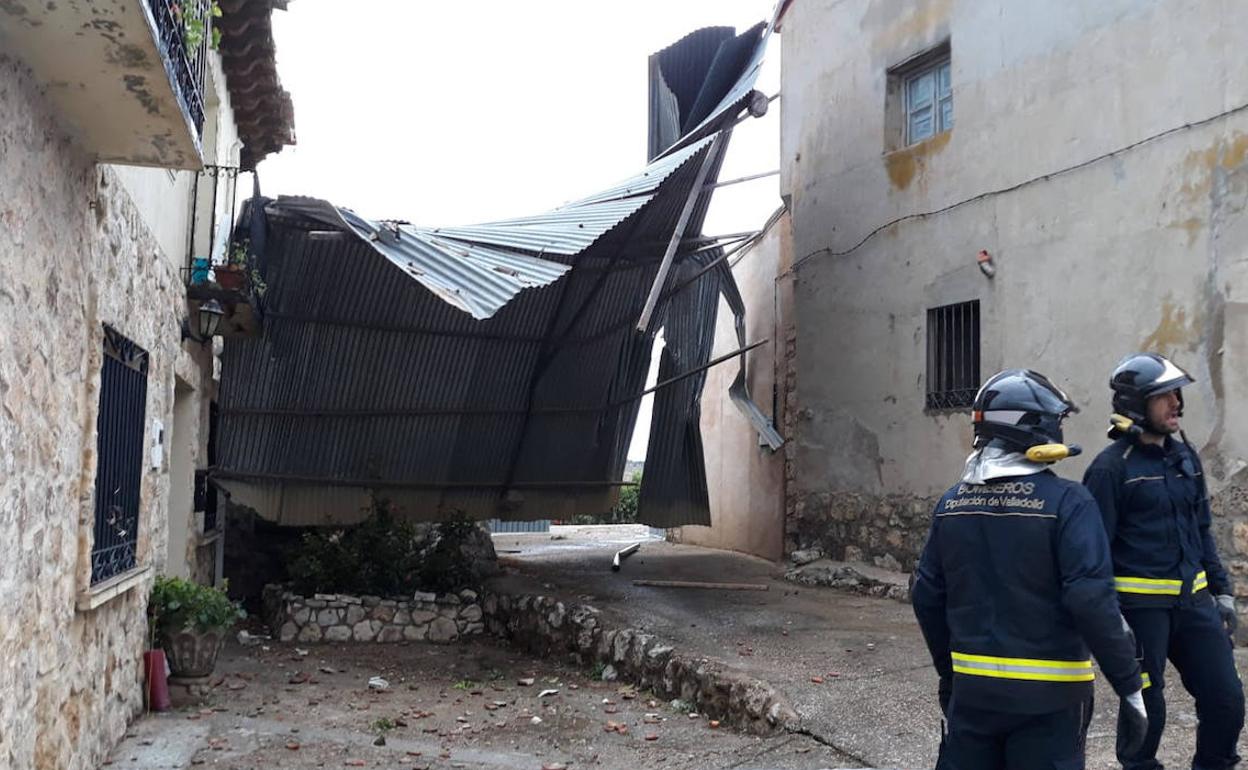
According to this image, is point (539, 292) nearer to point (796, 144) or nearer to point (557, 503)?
point (557, 503)

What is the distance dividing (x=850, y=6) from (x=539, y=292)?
4719 millimetres

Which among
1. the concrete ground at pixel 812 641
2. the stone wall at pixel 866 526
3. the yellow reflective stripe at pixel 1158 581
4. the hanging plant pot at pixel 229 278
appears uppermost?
the hanging plant pot at pixel 229 278

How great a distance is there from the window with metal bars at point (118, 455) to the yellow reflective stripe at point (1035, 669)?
13.1ft

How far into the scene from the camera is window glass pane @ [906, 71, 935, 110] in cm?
1061

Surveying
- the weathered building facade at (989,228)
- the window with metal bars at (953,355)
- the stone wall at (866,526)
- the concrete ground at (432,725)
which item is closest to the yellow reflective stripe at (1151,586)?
the concrete ground at (432,725)

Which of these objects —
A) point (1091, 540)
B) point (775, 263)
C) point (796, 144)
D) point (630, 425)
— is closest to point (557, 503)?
point (630, 425)

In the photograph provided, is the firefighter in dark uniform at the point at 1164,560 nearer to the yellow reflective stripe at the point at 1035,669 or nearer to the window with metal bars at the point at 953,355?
the yellow reflective stripe at the point at 1035,669

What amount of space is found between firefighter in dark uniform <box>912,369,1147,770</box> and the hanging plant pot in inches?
236

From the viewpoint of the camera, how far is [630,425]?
12820 mm

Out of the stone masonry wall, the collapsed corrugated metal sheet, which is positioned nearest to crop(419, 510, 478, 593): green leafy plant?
the collapsed corrugated metal sheet

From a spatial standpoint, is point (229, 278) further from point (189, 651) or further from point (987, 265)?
point (987, 265)

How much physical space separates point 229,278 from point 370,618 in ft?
12.3

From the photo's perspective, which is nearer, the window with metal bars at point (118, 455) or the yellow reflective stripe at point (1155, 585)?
the yellow reflective stripe at point (1155, 585)

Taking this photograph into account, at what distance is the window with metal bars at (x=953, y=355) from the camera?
9727mm
